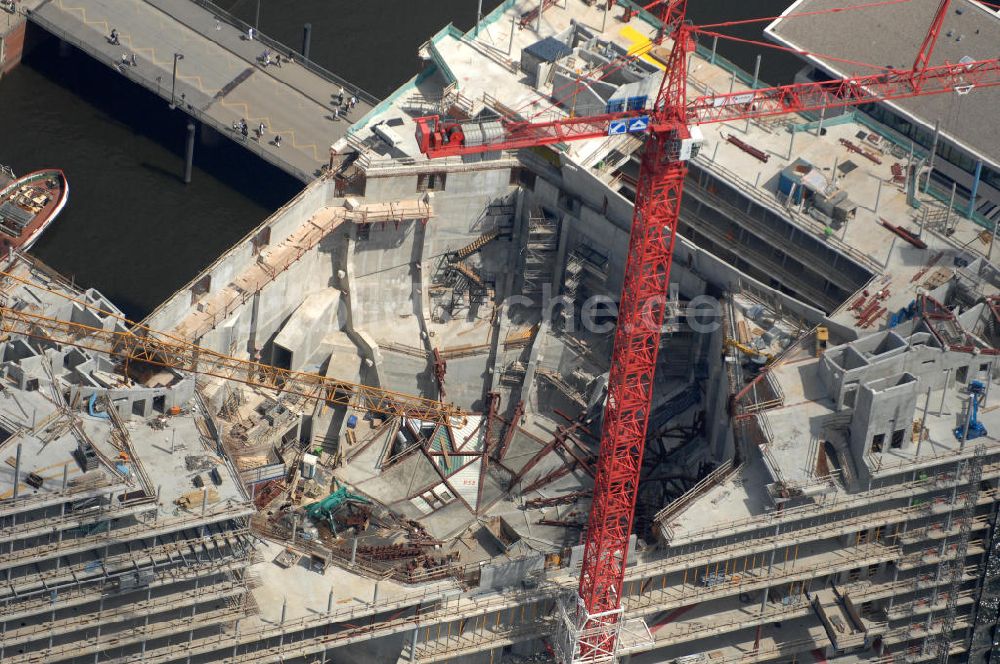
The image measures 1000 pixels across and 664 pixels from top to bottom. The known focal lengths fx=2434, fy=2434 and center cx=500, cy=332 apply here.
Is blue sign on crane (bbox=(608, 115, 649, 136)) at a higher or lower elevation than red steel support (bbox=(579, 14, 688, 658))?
higher

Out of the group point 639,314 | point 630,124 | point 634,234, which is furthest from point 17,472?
point 630,124

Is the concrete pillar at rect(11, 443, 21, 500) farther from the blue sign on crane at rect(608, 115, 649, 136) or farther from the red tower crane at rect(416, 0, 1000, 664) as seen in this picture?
the blue sign on crane at rect(608, 115, 649, 136)

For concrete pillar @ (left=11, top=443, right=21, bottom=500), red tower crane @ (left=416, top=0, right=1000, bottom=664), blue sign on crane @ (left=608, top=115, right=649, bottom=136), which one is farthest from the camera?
blue sign on crane @ (left=608, top=115, right=649, bottom=136)

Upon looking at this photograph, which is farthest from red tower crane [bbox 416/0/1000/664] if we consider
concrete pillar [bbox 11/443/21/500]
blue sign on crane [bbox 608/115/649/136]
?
concrete pillar [bbox 11/443/21/500]

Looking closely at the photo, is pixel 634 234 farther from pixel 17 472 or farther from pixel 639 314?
pixel 17 472

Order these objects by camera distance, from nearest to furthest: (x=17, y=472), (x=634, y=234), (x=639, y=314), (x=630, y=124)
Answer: (x=17, y=472), (x=630, y=124), (x=634, y=234), (x=639, y=314)

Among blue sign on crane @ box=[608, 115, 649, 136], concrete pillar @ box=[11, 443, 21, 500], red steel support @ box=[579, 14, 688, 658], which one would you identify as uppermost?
blue sign on crane @ box=[608, 115, 649, 136]

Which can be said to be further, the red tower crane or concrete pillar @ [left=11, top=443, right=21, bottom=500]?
the red tower crane

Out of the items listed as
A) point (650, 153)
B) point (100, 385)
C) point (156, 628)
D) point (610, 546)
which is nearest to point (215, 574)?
point (156, 628)

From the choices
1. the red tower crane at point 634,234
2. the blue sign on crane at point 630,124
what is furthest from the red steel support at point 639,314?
the blue sign on crane at point 630,124

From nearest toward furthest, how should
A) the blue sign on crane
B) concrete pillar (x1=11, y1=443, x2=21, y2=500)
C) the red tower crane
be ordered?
1. concrete pillar (x1=11, y1=443, x2=21, y2=500)
2. the red tower crane
3. the blue sign on crane

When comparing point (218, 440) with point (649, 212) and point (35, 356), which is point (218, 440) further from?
point (649, 212)
